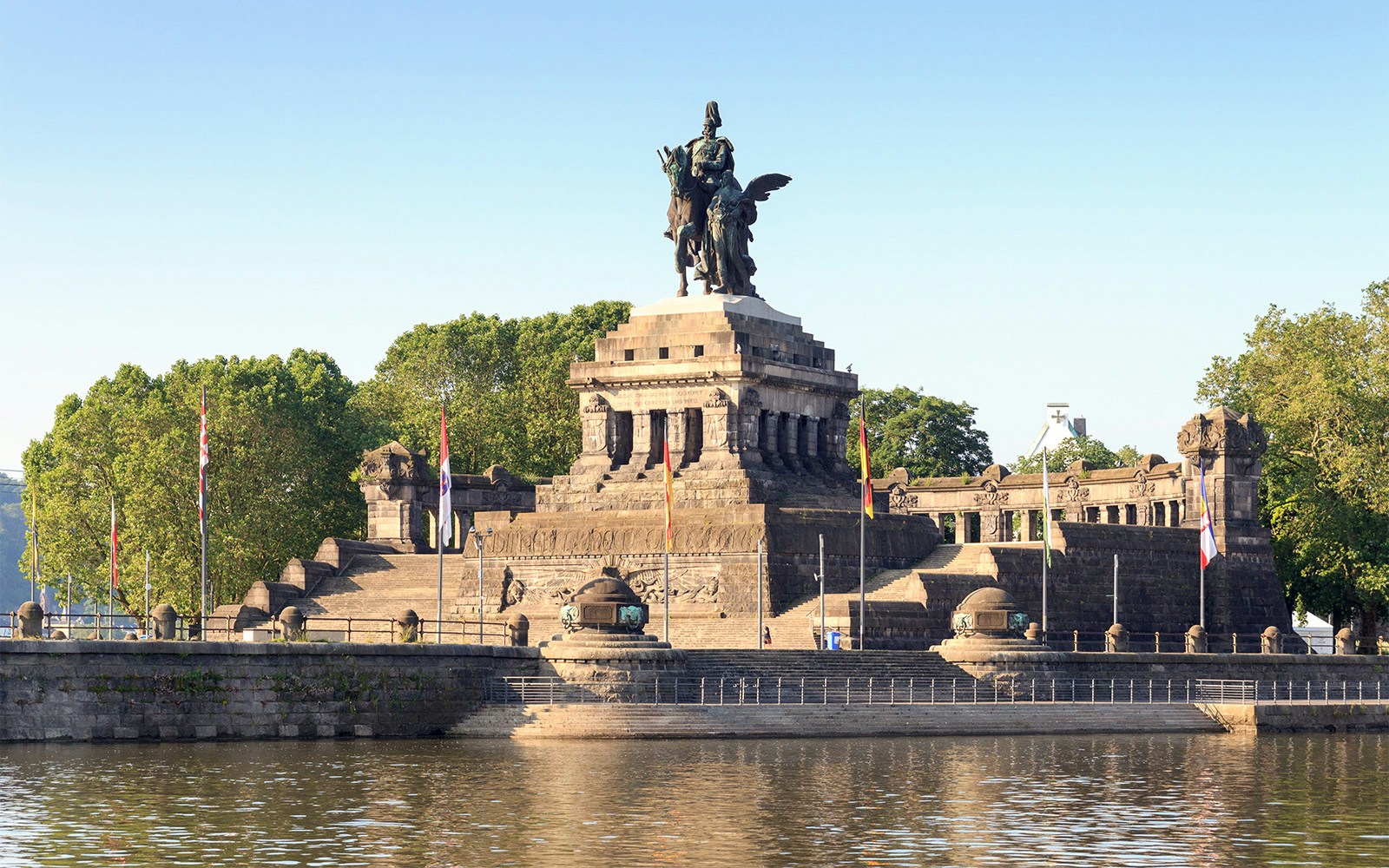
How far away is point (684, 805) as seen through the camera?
140 ft

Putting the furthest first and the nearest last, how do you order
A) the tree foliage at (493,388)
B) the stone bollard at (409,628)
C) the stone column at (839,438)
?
the tree foliage at (493,388)
the stone column at (839,438)
the stone bollard at (409,628)

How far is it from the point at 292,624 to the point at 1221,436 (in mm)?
40062

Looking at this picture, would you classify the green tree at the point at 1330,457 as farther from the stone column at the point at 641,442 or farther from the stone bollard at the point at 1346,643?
the stone column at the point at 641,442

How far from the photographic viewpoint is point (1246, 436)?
3501 inches

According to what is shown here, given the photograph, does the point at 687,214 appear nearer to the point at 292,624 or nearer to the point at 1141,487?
the point at 1141,487

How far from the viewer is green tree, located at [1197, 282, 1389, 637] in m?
94.7

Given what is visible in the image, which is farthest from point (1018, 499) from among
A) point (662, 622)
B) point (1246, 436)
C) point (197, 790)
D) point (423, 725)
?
point (197, 790)

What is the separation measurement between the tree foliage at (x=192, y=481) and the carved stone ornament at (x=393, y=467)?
15.1ft

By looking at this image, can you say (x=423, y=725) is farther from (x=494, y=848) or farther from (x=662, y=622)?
(x=494, y=848)

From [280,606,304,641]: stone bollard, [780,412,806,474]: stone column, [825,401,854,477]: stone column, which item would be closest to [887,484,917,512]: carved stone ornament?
[825,401,854,477]: stone column

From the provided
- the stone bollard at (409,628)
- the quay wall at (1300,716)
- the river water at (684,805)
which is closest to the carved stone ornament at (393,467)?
the stone bollard at (409,628)

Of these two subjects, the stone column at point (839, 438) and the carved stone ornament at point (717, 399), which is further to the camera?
the stone column at point (839, 438)

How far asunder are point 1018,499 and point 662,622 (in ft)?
84.1

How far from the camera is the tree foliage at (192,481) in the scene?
93.0 m
